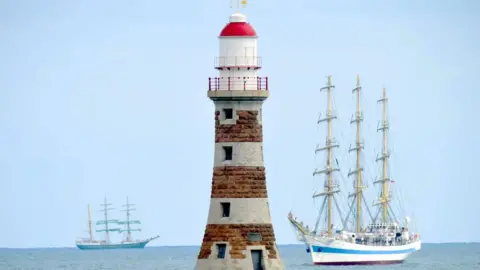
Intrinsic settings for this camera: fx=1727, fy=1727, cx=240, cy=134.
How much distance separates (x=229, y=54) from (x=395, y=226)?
413 ft

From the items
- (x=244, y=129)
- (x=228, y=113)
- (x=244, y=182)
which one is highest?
(x=228, y=113)

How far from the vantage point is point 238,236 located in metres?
46.2

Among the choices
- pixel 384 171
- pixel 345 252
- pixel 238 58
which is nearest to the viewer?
pixel 238 58

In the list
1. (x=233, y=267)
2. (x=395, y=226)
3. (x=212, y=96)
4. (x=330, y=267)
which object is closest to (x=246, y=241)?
(x=233, y=267)

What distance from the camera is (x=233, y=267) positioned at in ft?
151

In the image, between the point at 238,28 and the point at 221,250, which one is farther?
the point at 221,250

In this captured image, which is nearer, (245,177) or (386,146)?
(245,177)

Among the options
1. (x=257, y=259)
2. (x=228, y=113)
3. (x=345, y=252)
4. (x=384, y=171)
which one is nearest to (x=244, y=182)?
(x=228, y=113)

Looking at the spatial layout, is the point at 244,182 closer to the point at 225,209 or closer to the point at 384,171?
the point at 225,209

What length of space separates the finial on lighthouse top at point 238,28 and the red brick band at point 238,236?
5.10 metres

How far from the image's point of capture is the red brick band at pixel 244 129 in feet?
151

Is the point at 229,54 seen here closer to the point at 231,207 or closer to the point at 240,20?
the point at 240,20

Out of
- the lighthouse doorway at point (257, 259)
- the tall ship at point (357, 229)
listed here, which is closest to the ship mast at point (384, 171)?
the tall ship at point (357, 229)

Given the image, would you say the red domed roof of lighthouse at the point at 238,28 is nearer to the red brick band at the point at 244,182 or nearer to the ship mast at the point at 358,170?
the red brick band at the point at 244,182
